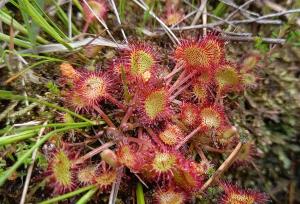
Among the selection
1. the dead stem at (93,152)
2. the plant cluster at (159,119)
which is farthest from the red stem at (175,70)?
the dead stem at (93,152)

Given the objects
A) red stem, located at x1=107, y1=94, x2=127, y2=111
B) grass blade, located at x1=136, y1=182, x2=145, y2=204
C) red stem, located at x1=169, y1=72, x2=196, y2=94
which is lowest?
grass blade, located at x1=136, y1=182, x2=145, y2=204

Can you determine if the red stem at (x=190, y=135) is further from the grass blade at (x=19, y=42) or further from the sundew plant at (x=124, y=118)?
the grass blade at (x=19, y=42)

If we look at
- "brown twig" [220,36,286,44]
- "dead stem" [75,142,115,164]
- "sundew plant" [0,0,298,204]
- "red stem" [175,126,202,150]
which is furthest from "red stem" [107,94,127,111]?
"brown twig" [220,36,286,44]

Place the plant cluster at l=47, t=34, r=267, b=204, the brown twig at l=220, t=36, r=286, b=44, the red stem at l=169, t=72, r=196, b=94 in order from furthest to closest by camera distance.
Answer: the brown twig at l=220, t=36, r=286, b=44 → the red stem at l=169, t=72, r=196, b=94 → the plant cluster at l=47, t=34, r=267, b=204

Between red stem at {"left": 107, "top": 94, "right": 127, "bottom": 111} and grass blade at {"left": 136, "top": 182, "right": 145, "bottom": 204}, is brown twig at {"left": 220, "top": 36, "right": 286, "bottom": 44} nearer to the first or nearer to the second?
red stem at {"left": 107, "top": 94, "right": 127, "bottom": 111}

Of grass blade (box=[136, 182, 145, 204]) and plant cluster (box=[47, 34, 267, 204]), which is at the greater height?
plant cluster (box=[47, 34, 267, 204])

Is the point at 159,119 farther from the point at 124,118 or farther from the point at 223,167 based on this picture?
Answer: the point at 223,167

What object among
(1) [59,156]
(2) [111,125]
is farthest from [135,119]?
(1) [59,156]

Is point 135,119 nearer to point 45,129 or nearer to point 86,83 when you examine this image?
point 86,83

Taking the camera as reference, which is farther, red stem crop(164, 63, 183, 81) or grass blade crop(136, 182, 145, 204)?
red stem crop(164, 63, 183, 81)
